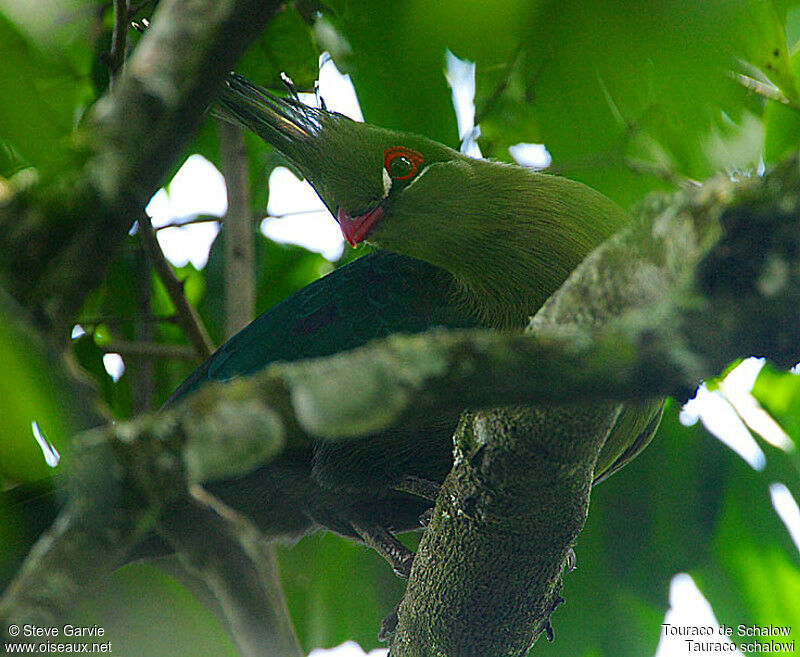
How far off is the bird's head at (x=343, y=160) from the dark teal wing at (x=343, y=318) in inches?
11.8

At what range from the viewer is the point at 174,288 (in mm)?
3477

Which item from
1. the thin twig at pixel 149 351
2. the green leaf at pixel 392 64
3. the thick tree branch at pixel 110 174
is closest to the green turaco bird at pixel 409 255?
the green leaf at pixel 392 64

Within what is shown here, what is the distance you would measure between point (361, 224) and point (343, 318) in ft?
1.59

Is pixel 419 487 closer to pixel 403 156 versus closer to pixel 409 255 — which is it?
pixel 409 255

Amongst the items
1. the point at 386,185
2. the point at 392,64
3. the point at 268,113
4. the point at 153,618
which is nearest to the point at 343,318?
the point at 386,185

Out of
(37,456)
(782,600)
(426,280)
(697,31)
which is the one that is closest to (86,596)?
(37,456)

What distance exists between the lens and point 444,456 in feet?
10.1

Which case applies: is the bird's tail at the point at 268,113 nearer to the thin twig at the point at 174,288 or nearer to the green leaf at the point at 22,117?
the thin twig at the point at 174,288

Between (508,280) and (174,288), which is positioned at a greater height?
(174,288)

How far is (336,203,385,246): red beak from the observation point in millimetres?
2895

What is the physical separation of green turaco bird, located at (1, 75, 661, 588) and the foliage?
0.34 m

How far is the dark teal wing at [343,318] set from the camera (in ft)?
10.5

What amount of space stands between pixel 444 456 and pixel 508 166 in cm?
110

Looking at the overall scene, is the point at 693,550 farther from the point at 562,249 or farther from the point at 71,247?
the point at 71,247
